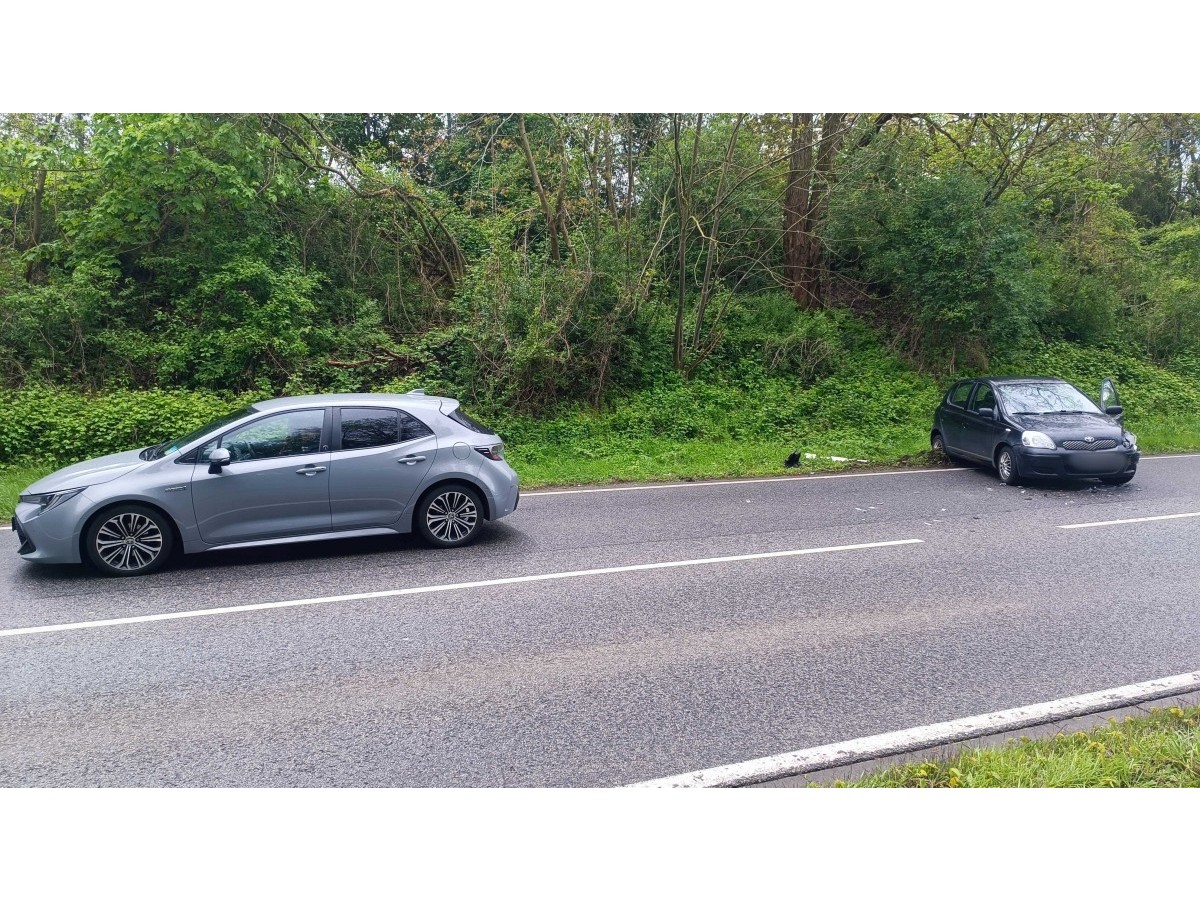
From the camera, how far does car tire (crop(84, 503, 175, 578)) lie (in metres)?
7.32

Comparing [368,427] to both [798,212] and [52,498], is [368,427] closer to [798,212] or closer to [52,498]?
[52,498]

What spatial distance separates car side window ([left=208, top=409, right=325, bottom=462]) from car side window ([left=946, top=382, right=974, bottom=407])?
10590 millimetres

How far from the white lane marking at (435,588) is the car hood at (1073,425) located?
14.6ft

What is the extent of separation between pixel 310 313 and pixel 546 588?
11.6m

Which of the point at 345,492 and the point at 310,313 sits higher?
the point at 310,313

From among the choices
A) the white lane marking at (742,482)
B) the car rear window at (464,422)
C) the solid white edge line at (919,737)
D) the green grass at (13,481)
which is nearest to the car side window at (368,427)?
the car rear window at (464,422)

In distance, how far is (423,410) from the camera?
8547mm

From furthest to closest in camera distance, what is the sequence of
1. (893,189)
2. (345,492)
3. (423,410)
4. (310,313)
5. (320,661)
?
(893,189), (310,313), (423,410), (345,492), (320,661)

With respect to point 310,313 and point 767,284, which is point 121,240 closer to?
point 310,313

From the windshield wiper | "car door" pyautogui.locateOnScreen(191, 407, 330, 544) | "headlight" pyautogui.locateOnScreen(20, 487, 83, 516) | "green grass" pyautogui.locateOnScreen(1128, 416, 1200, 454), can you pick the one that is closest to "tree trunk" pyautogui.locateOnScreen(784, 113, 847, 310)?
"green grass" pyautogui.locateOnScreen(1128, 416, 1200, 454)

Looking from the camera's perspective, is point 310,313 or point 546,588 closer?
point 546,588

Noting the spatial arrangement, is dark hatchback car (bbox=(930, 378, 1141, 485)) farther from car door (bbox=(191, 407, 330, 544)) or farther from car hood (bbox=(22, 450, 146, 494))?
car hood (bbox=(22, 450, 146, 494))

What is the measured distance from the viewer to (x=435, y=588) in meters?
7.19

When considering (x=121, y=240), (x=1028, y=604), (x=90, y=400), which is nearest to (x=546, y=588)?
(x=1028, y=604)
